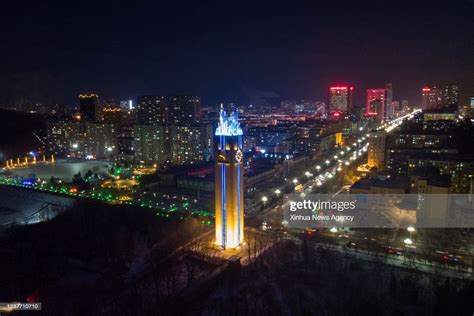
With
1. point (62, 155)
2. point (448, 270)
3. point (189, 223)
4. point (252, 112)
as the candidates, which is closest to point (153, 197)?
point (189, 223)

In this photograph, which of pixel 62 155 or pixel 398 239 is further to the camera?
pixel 62 155

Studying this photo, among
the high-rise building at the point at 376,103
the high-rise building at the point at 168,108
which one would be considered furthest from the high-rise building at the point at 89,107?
the high-rise building at the point at 376,103

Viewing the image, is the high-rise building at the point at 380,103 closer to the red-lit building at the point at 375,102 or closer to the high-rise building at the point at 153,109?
the red-lit building at the point at 375,102

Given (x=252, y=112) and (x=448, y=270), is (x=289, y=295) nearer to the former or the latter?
(x=448, y=270)

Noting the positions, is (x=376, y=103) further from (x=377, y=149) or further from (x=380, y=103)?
(x=377, y=149)

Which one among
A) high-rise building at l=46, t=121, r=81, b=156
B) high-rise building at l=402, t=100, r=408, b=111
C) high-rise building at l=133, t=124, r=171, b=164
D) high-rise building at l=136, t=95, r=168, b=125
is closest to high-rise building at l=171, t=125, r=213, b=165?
high-rise building at l=133, t=124, r=171, b=164
